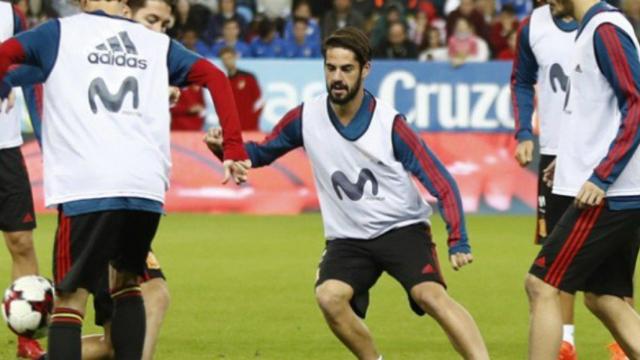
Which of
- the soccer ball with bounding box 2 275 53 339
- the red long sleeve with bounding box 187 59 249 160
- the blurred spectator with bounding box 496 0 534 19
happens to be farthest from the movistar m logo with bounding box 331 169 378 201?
the blurred spectator with bounding box 496 0 534 19

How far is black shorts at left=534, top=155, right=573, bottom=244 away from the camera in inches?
389

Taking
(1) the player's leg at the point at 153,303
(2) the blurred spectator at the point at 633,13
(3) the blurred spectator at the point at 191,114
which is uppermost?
(1) the player's leg at the point at 153,303

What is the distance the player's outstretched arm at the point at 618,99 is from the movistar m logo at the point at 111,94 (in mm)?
2175

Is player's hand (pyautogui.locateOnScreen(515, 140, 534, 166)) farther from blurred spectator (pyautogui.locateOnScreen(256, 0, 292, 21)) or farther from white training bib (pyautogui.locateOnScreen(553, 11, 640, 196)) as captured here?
blurred spectator (pyautogui.locateOnScreen(256, 0, 292, 21))

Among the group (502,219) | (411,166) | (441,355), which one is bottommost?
(502,219)

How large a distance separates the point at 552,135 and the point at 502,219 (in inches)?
401

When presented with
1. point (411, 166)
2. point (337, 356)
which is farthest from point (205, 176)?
point (411, 166)

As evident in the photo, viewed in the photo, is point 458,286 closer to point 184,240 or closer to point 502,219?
point 184,240

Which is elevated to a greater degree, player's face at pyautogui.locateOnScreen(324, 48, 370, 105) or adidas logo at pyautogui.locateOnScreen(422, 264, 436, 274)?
player's face at pyautogui.locateOnScreen(324, 48, 370, 105)

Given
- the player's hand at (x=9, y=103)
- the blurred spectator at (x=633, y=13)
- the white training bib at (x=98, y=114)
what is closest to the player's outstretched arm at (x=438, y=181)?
the white training bib at (x=98, y=114)

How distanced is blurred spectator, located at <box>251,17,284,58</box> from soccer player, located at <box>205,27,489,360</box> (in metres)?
14.0

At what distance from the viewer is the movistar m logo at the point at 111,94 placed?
7.83 metres

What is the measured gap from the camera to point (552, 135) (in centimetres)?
1034

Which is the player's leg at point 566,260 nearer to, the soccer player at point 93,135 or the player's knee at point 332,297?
the player's knee at point 332,297
